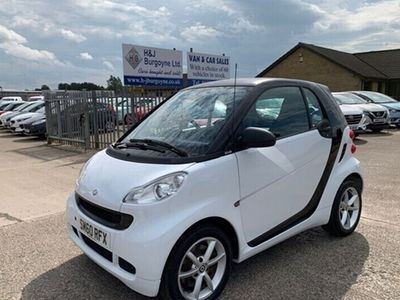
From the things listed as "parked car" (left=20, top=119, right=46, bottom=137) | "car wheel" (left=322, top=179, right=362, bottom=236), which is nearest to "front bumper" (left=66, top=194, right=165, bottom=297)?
"car wheel" (left=322, top=179, right=362, bottom=236)

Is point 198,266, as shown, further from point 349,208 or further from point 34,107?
point 34,107

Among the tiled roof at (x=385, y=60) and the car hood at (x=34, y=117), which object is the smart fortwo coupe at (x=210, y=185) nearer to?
the car hood at (x=34, y=117)

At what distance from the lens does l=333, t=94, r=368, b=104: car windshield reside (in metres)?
14.3

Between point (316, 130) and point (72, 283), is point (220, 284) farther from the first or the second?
point (316, 130)

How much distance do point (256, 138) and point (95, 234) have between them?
145 centimetres

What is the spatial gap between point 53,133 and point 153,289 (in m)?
11.6

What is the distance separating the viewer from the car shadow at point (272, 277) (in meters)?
3.07

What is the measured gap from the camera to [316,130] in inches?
148

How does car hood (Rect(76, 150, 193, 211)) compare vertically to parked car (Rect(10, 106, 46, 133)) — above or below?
above

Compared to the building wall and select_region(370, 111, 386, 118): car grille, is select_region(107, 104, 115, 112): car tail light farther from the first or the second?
the building wall

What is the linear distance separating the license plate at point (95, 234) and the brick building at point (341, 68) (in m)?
30.1

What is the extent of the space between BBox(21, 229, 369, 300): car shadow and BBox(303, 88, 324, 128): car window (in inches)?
51.7

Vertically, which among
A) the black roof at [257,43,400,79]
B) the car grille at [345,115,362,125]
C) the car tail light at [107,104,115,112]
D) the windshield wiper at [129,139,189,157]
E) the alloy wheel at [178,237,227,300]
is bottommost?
the alloy wheel at [178,237,227,300]

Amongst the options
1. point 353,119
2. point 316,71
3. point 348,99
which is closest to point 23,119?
point 353,119
